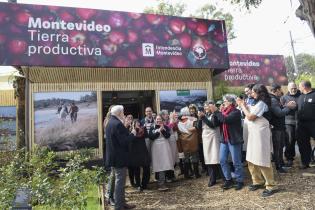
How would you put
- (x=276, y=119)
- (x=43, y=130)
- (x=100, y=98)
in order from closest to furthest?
(x=276, y=119) → (x=43, y=130) → (x=100, y=98)

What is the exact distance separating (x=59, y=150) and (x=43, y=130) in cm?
67

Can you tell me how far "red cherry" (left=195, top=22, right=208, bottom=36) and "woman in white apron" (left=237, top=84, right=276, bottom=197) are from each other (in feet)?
17.1

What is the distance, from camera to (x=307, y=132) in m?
6.31

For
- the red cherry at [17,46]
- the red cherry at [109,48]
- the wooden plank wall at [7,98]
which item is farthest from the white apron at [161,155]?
the wooden plank wall at [7,98]

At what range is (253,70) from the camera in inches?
661

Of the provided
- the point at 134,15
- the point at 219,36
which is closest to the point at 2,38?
the point at 134,15

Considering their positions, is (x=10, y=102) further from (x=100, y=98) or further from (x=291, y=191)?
(x=291, y=191)

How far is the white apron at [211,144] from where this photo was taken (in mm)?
6246

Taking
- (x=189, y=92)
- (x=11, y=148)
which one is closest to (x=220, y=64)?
(x=189, y=92)

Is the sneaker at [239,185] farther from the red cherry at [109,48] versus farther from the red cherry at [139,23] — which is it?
the red cherry at [139,23]

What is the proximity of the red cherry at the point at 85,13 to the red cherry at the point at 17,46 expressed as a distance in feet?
5.47

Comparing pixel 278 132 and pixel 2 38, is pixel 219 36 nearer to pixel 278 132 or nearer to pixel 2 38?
pixel 278 132

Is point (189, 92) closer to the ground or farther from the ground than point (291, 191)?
farther from the ground

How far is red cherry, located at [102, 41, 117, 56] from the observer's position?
9086mm
